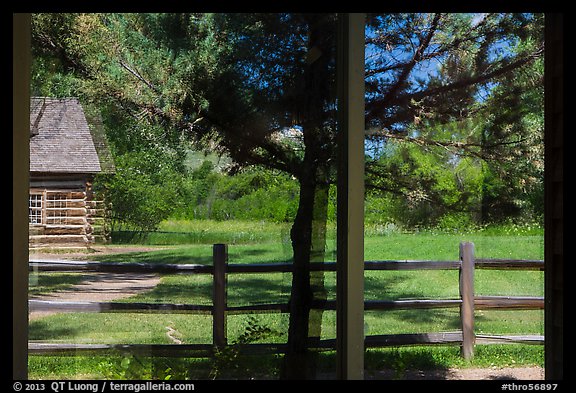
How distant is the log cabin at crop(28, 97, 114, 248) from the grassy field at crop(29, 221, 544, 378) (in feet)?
0.51

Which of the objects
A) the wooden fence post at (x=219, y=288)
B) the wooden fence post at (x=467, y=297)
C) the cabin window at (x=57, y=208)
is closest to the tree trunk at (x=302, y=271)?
the wooden fence post at (x=219, y=288)

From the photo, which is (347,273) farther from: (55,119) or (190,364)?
(55,119)

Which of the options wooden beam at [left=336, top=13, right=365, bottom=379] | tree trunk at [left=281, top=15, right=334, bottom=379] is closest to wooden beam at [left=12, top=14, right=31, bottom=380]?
tree trunk at [left=281, top=15, right=334, bottom=379]

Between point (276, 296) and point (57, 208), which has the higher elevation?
point (57, 208)

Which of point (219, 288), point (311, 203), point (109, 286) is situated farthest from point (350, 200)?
point (109, 286)

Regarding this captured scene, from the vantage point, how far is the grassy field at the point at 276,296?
2.88 m

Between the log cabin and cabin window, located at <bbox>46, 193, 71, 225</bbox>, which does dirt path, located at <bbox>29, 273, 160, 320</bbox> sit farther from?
cabin window, located at <bbox>46, 193, 71, 225</bbox>

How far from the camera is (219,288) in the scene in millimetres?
2971

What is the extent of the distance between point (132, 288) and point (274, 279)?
1.96 feet

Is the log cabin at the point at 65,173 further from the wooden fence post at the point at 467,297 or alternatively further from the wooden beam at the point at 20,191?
the wooden fence post at the point at 467,297

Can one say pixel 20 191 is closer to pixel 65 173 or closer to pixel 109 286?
pixel 65 173

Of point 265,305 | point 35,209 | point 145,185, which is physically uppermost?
point 145,185

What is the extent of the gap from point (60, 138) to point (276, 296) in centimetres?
113
